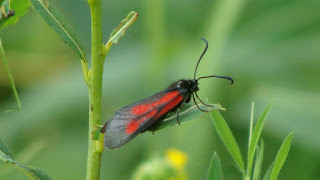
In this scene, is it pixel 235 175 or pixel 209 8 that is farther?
pixel 209 8

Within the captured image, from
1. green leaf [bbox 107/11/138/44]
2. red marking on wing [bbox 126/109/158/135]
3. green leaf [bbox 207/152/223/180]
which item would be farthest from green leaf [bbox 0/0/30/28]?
green leaf [bbox 207/152/223/180]

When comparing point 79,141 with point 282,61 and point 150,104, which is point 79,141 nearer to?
point 282,61

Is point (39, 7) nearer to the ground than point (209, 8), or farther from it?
farther from it

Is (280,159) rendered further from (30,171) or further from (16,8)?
(16,8)

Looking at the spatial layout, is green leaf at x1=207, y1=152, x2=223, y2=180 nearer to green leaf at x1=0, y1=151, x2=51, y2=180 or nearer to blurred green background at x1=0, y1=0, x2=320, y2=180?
green leaf at x1=0, y1=151, x2=51, y2=180

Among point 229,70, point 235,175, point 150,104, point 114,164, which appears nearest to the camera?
point 150,104

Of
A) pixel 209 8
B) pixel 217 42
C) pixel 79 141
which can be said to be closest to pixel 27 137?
pixel 79 141

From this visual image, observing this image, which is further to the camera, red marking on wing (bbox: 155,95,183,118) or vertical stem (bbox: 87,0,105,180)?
red marking on wing (bbox: 155,95,183,118)

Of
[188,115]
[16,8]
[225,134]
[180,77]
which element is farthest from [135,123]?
[180,77]
